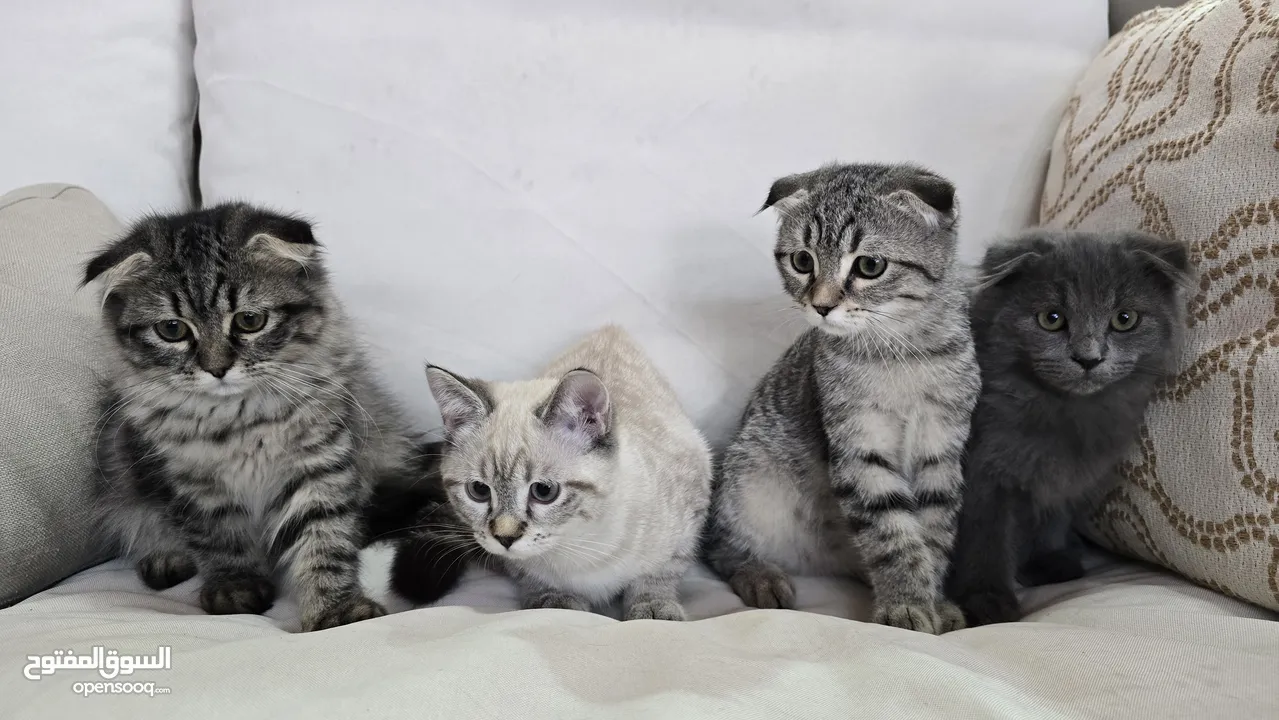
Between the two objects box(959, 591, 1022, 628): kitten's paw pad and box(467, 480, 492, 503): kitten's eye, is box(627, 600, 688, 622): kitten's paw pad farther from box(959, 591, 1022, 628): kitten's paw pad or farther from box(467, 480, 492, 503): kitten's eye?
box(959, 591, 1022, 628): kitten's paw pad

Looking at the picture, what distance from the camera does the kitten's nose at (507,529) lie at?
1.22m

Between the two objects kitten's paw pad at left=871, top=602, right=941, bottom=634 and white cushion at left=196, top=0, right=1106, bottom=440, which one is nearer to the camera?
kitten's paw pad at left=871, top=602, right=941, bottom=634

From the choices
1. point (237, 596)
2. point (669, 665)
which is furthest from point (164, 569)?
point (669, 665)

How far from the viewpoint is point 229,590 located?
4.29 feet

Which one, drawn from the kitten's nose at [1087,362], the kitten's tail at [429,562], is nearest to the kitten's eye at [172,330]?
the kitten's tail at [429,562]

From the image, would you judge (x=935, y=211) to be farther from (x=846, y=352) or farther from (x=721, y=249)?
(x=721, y=249)

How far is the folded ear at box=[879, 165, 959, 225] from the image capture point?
4.02 ft

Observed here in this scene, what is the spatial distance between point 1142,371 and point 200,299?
1556mm

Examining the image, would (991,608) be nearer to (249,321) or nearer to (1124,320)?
(1124,320)

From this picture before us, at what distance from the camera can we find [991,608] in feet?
4.09

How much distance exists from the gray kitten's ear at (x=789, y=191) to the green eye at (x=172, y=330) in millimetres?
1014

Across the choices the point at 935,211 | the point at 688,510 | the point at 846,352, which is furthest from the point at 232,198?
the point at 935,211

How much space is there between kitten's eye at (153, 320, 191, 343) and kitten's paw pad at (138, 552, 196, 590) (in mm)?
415

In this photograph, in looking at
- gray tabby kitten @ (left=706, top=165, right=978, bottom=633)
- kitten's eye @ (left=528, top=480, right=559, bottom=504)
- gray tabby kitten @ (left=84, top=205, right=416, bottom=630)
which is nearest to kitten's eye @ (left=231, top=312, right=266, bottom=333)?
gray tabby kitten @ (left=84, top=205, right=416, bottom=630)
